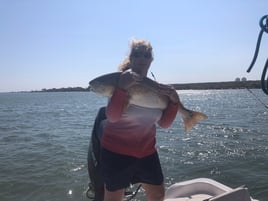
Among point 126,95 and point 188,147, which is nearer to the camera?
point 126,95

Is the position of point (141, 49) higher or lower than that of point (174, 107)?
higher

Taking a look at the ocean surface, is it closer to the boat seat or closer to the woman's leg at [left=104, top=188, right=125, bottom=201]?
the boat seat

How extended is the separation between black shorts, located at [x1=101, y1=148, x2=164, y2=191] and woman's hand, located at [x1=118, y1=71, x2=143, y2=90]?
33.8 inches

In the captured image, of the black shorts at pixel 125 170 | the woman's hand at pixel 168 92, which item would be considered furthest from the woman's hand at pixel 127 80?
the black shorts at pixel 125 170

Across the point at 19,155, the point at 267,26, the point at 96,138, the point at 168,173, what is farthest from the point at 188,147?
the point at 267,26

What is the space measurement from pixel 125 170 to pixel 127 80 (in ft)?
3.53

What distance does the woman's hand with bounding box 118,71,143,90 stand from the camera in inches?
149

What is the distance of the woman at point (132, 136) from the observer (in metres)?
4.09

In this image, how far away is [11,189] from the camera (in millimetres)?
10180

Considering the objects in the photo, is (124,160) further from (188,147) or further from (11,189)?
(188,147)

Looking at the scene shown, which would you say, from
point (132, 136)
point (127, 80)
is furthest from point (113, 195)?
point (127, 80)

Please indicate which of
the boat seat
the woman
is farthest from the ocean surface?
the woman

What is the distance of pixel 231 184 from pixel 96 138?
22.1ft

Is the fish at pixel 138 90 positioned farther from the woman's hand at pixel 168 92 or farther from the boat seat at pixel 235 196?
the boat seat at pixel 235 196
